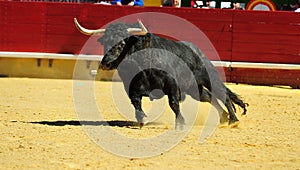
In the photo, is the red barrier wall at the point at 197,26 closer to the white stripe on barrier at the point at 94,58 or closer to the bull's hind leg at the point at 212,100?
the white stripe on barrier at the point at 94,58

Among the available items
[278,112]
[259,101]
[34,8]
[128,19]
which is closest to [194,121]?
[278,112]

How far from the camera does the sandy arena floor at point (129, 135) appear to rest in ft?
15.2

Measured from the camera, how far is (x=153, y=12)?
10.8 meters

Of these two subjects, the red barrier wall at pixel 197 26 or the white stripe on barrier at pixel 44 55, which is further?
the white stripe on barrier at pixel 44 55

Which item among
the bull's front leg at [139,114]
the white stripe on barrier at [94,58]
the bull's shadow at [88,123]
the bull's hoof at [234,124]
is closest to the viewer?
the bull's front leg at [139,114]

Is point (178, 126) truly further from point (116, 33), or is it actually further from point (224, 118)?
point (116, 33)

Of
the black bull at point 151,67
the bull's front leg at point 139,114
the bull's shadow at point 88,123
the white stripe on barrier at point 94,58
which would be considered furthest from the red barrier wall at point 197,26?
the bull's front leg at point 139,114

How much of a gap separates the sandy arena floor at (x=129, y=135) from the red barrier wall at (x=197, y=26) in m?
1.88

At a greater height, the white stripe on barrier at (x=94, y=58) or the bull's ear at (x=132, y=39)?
the bull's ear at (x=132, y=39)

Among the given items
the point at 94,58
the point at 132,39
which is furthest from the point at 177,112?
the point at 94,58

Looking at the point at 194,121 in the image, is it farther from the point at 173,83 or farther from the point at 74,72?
the point at 74,72

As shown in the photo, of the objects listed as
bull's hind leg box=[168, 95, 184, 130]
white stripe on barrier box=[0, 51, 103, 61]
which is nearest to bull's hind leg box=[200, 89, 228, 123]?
bull's hind leg box=[168, 95, 184, 130]

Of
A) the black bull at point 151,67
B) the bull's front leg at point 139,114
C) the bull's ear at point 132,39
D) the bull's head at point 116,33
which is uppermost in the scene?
the bull's head at point 116,33

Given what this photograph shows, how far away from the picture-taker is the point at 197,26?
10836 mm
